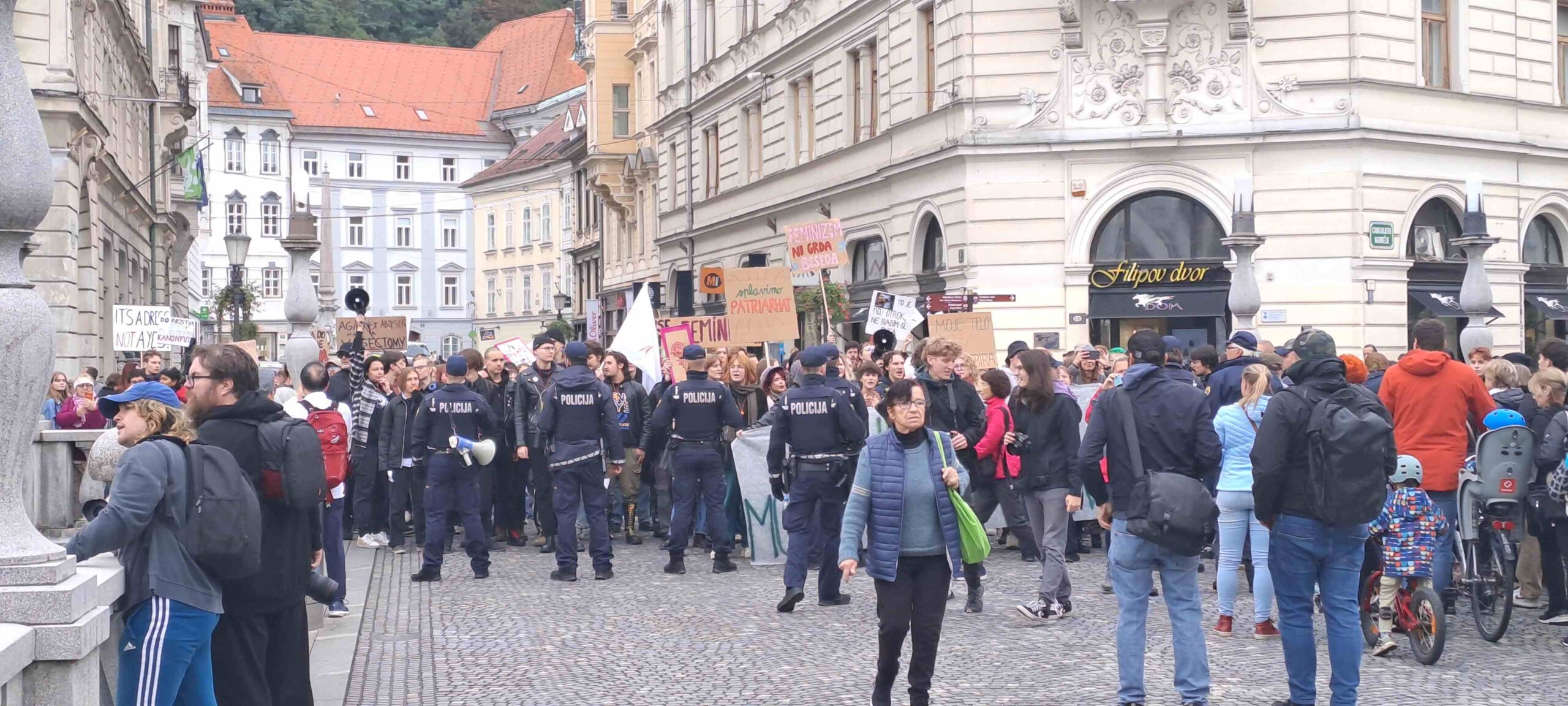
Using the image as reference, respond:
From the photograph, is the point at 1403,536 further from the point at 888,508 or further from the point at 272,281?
the point at 272,281

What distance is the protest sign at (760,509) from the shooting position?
1466 cm

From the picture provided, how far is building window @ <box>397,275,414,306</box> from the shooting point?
300ft

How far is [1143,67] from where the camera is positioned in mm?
27094

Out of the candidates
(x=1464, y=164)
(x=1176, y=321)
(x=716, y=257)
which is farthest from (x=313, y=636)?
(x=716, y=257)

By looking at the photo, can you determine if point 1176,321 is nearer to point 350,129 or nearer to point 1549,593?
point 1549,593

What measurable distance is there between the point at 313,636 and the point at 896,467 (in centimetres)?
460

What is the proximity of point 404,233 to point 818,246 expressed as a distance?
70322mm

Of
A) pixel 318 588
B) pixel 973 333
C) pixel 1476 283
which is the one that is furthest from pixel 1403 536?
pixel 1476 283

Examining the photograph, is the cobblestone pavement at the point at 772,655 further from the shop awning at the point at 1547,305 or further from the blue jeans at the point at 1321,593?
the shop awning at the point at 1547,305

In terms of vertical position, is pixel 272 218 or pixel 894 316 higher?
pixel 272 218

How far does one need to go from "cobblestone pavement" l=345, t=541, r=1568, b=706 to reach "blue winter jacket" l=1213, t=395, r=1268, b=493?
0.98 metres

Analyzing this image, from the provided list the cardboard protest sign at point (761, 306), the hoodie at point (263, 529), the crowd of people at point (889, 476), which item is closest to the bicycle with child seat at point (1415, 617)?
the crowd of people at point (889, 476)

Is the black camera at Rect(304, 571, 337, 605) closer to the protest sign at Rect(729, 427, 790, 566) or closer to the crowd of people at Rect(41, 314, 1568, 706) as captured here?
the crowd of people at Rect(41, 314, 1568, 706)

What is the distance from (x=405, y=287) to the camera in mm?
91375
